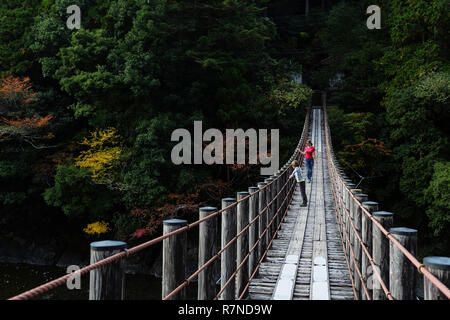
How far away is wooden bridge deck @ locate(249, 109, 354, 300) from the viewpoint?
4.12 meters

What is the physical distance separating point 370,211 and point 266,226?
262cm

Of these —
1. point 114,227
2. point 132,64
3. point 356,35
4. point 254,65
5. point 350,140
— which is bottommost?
point 114,227

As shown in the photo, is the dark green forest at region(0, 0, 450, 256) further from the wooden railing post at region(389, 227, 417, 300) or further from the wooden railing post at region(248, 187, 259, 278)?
the wooden railing post at region(389, 227, 417, 300)

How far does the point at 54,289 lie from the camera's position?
15336 mm

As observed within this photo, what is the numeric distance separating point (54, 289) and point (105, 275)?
52.1ft

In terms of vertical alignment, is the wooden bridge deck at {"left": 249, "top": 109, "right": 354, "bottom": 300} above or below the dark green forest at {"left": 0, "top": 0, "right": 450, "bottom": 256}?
below

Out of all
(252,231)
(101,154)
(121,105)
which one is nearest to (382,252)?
(252,231)

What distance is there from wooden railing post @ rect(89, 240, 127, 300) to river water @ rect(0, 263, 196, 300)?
13.0 m

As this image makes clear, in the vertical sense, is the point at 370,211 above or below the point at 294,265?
above


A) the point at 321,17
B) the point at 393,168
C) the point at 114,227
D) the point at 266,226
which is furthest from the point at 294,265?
the point at 321,17

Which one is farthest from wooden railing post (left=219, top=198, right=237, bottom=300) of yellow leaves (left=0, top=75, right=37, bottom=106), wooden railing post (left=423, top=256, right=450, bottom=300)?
yellow leaves (left=0, top=75, right=37, bottom=106)

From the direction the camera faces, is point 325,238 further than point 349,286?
Yes

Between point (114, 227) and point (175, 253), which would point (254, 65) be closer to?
point (114, 227)
